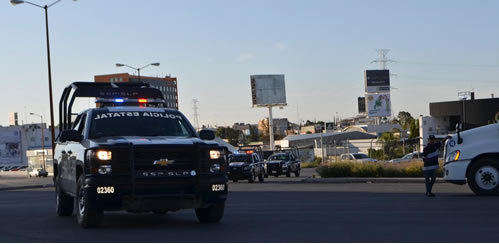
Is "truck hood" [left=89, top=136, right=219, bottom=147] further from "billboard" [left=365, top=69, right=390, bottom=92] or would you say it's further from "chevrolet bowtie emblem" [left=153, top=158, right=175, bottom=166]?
"billboard" [left=365, top=69, right=390, bottom=92]

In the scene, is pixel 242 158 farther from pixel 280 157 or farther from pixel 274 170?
pixel 280 157

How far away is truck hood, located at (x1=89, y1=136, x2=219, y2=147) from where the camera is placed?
39.4ft

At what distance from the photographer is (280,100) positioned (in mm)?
105500

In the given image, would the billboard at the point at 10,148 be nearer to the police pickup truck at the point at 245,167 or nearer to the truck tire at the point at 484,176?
the police pickup truck at the point at 245,167

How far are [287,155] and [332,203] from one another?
27.6 m

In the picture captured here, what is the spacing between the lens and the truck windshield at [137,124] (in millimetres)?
13195

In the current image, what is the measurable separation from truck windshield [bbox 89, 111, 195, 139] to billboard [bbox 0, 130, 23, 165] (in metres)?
141

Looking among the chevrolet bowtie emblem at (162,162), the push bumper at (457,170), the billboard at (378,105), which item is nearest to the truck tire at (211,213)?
the chevrolet bowtie emblem at (162,162)

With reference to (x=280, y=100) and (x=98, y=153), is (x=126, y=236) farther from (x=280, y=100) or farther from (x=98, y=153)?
(x=280, y=100)

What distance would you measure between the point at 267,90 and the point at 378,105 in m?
22.8

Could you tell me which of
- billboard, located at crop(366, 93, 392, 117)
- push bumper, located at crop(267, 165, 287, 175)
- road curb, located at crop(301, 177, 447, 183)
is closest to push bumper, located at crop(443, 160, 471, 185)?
road curb, located at crop(301, 177, 447, 183)

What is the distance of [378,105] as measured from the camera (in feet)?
392

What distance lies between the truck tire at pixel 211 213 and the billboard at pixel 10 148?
141 m

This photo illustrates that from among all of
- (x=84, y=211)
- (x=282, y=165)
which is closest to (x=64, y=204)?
(x=84, y=211)
